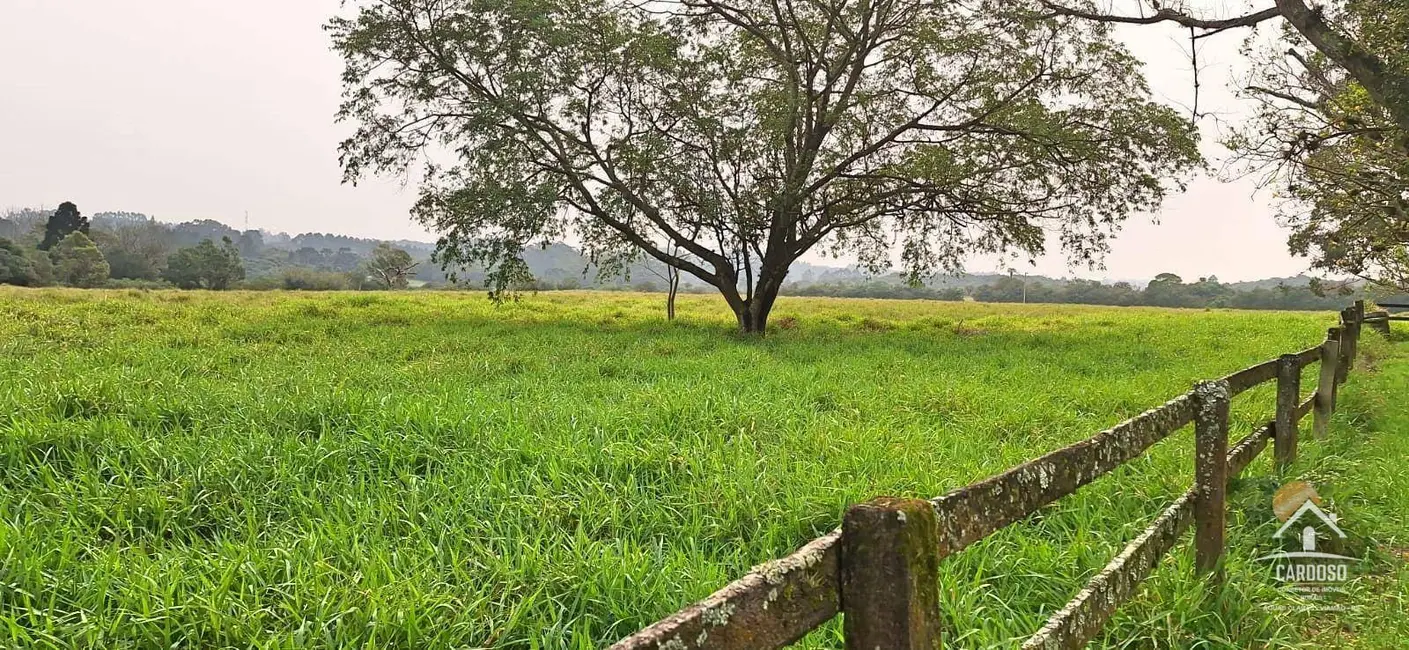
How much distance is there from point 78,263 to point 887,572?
7832 cm

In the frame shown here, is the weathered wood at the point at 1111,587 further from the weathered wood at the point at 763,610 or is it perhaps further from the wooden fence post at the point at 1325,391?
the wooden fence post at the point at 1325,391

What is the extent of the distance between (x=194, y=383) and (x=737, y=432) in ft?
21.6

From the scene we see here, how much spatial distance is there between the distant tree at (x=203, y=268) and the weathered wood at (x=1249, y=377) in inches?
2941

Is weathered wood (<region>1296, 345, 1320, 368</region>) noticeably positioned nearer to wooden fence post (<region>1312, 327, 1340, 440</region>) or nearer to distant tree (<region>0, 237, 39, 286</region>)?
wooden fence post (<region>1312, 327, 1340, 440</region>)

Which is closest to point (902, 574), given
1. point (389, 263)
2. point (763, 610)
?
point (763, 610)

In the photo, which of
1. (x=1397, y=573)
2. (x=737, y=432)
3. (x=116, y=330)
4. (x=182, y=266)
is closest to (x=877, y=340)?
(x=737, y=432)

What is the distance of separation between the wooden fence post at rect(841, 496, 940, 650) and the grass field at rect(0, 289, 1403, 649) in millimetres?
1774

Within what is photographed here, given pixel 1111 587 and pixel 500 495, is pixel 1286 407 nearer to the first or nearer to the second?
pixel 1111 587

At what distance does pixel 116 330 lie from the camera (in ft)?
47.5

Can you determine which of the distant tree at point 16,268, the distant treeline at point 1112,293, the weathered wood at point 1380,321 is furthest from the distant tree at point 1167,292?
the distant tree at point 16,268

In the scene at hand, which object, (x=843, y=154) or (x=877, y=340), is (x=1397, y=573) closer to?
(x=877, y=340)

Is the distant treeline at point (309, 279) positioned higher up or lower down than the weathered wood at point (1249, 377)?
higher up

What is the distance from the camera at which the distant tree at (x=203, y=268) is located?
64.2 m

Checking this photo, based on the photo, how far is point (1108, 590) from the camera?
255cm
